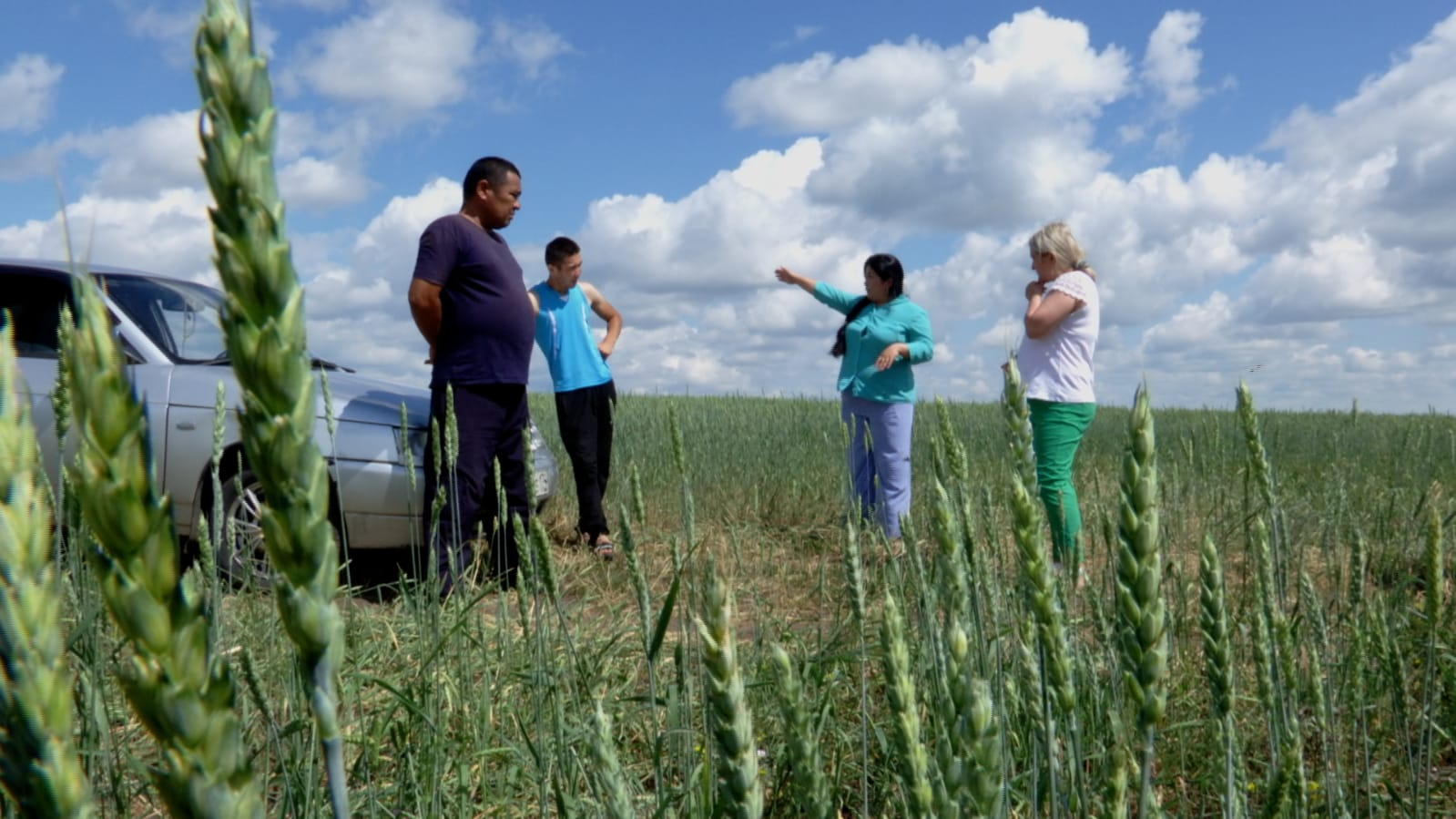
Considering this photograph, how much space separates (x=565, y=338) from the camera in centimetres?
633

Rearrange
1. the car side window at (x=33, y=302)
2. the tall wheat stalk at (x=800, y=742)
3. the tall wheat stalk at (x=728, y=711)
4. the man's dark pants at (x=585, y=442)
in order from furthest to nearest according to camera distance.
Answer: the man's dark pants at (x=585, y=442)
the car side window at (x=33, y=302)
the tall wheat stalk at (x=800, y=742)
the tall wheat stalk at (x=728, y=711)

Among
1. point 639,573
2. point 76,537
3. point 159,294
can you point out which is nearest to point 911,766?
point 639,573

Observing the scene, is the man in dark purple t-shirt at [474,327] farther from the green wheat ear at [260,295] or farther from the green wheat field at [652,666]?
the green wheat ear at [260,295]

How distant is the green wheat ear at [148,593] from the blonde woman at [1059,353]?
4579mm

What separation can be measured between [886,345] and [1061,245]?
173cm

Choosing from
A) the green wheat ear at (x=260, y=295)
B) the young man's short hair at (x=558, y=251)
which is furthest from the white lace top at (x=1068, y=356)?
the green wheat ear at (x=260, y=295)

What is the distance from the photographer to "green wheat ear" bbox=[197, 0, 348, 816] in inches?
17.3

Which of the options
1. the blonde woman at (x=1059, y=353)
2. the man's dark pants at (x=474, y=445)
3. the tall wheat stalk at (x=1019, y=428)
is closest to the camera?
the tall wheat stalk at (x=1019, y=428)

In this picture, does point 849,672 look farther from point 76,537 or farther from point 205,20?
point 205,20

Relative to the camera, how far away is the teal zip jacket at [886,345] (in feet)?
21.0

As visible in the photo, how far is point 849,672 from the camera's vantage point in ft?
10.7

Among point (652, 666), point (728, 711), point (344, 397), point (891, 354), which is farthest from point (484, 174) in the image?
point (728, 711)

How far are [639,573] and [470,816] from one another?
1.19 metres

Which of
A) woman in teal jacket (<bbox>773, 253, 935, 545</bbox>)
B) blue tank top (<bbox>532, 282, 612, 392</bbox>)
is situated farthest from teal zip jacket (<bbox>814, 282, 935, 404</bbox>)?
blue tank top (<bbox>532, 282, 612, 392</bbox>)
